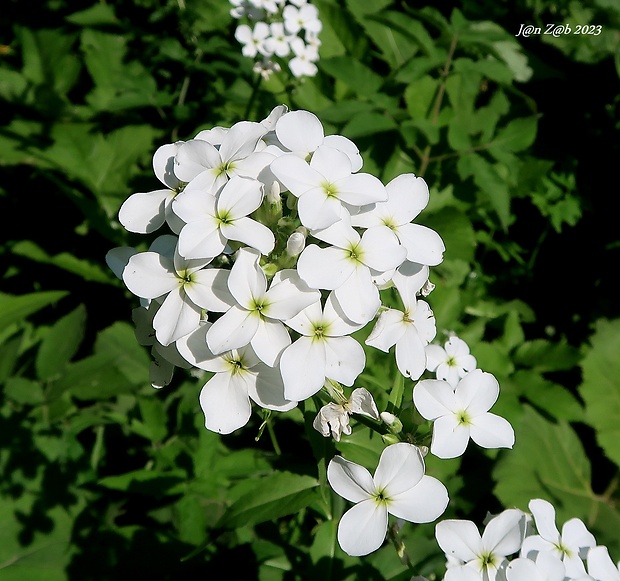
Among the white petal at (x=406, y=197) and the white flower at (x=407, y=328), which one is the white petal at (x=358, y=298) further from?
the white petal at (x=406, y=197)

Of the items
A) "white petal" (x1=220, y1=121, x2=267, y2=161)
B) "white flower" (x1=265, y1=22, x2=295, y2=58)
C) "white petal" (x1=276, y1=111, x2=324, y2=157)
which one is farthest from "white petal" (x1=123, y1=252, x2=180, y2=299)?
"white flower" (x1=265, y1=22, x2=295, y2=58)

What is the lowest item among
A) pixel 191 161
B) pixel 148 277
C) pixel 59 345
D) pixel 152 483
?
pixel 59 345

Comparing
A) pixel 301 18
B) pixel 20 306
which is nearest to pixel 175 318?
pixel 20 306

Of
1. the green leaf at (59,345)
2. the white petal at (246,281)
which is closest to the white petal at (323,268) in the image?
the white petal at (246,281)

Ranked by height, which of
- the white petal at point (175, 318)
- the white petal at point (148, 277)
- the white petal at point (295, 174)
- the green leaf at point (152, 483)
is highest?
the white petal at point (295, 174)

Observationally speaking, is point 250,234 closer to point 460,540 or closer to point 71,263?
point 460,540

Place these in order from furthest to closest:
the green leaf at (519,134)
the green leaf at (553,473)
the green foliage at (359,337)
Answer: the green leaf at (519,134)
the green leaf at (553,473)
the green foliage at (359,337)
